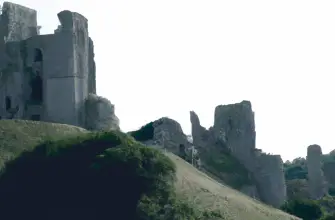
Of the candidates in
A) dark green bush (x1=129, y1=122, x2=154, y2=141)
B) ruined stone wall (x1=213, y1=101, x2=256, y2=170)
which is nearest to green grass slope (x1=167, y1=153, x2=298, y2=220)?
dark green bush (x1=129, y1=122, x2=154, y2=141)

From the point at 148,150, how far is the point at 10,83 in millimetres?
14170

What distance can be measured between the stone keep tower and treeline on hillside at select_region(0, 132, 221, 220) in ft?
25.4

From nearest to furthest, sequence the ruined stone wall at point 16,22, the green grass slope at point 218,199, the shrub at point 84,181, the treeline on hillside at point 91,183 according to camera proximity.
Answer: the treeline on hillside at point 91,183 → the shrub at point 84,181 → the green grass slope at point 218,199 → the ruined stone wall at point 16,22

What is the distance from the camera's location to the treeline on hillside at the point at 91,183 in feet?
148

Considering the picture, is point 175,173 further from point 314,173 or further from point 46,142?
point 314,173

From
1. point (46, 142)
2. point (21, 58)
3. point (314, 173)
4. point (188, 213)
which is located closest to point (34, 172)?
point (46, 142)

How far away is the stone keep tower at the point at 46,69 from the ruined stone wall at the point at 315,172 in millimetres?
26922

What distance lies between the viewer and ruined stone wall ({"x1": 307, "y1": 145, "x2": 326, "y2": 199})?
78.8 m

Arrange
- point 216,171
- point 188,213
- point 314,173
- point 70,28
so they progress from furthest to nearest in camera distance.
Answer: point 314,173
point 216,171
point 70,28
point 188,213

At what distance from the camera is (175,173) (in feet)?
156

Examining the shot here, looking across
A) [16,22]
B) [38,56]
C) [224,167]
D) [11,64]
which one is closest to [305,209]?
[224,167]

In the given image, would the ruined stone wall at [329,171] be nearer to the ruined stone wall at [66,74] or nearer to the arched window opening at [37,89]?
the ruined stone wall at [66,74]

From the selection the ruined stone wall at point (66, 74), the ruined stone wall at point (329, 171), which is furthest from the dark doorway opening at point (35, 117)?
the ruined stone wall at point (329, 171)

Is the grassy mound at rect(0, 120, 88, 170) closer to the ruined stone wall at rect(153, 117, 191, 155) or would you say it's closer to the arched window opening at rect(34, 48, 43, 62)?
the arched window opening at rect(34, 48, 43, 62)
